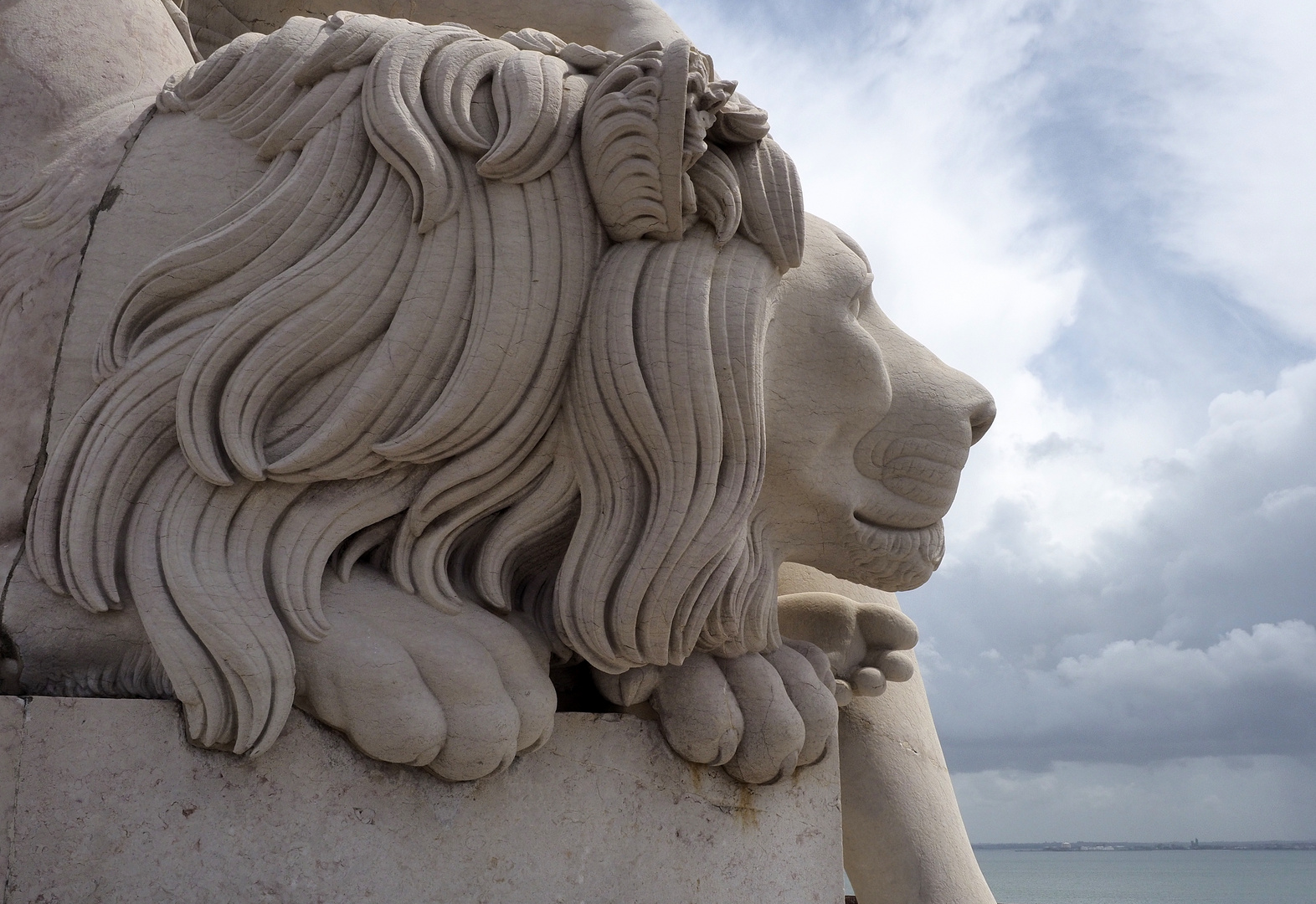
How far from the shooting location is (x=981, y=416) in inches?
104

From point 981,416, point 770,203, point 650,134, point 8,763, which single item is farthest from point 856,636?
point 8,763

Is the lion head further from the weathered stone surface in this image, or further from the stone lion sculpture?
the weathered stone surface

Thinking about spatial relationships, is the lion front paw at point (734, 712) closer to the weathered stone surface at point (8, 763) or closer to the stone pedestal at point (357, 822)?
the stone pedestal at point (357, 822)

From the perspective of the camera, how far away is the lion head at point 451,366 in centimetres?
207

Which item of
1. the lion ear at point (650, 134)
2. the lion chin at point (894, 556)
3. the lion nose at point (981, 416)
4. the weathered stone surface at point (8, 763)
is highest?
the lion nose at point (981, 416)

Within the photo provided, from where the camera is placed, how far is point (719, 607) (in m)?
2.30

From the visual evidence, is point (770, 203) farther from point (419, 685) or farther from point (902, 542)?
point (419, 685)

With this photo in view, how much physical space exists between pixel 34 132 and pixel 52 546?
944mm

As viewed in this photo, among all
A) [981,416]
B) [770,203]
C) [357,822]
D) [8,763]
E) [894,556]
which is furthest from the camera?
[981,416]

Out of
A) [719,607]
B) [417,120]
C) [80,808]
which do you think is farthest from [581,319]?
[80,808]

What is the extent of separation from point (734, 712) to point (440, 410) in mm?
804

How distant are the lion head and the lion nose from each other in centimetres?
56

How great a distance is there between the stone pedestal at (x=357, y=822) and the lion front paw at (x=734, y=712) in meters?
0.05

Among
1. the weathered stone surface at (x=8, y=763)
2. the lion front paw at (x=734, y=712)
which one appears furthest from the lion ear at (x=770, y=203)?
the weathered stone surface at (x=8, y=763)
